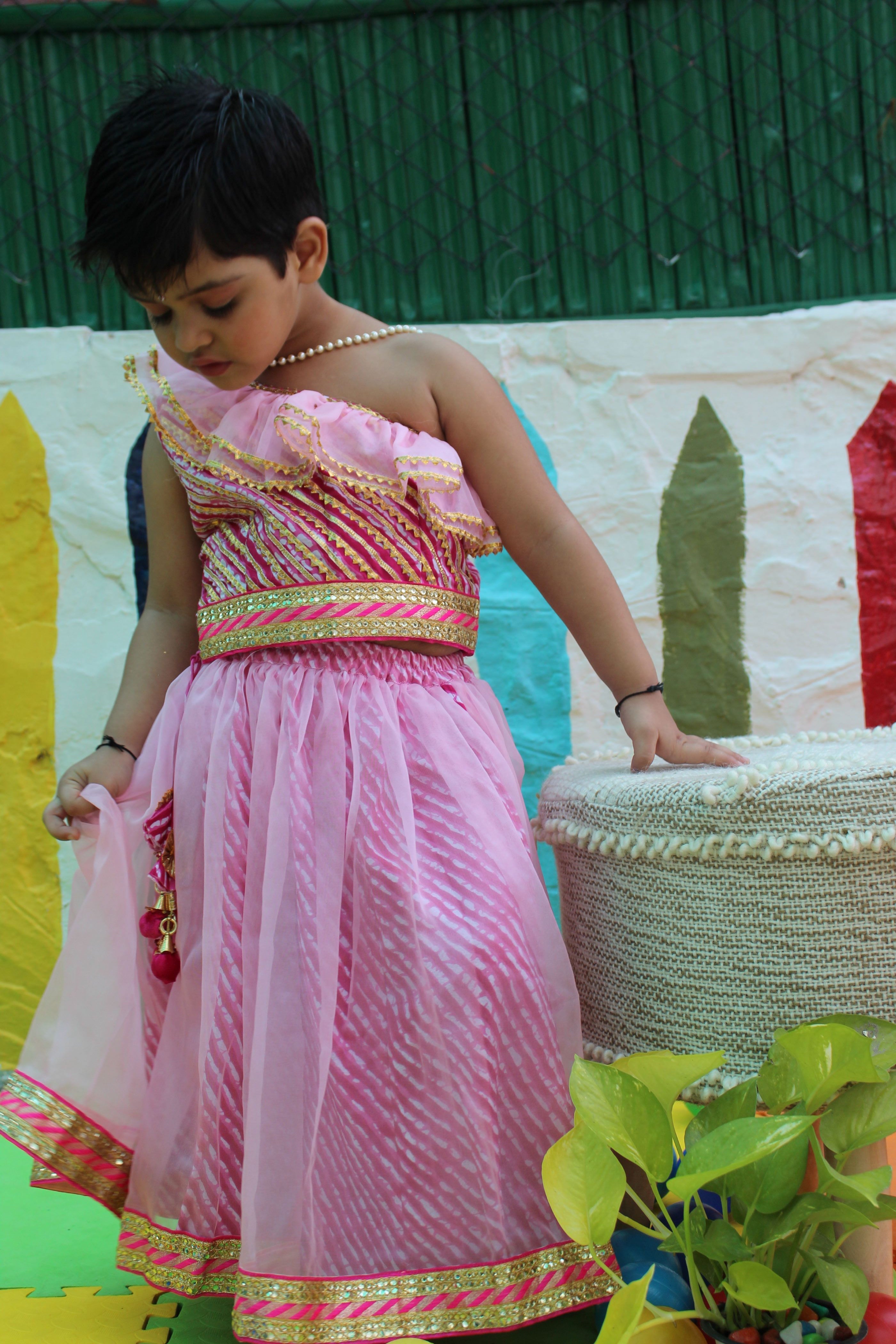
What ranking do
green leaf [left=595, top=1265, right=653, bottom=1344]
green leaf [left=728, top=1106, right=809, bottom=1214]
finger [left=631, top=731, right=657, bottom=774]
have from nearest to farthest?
green leaf [left=595, top=1265, right=653, bottom=1344] → green leaf [left=728, top=1106, right=809, bottom=1214] → finger [left=631, top=731, right=657, bottom=774]

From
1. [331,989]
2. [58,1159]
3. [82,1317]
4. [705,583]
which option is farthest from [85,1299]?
[705,583]

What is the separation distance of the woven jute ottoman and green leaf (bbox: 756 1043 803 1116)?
100 millimetres

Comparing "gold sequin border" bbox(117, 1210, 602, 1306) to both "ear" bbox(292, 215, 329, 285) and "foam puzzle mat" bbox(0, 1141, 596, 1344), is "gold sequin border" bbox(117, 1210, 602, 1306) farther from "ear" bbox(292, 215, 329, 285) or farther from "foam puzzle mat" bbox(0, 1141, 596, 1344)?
"ear" bbox(292, 215, 329, 285)

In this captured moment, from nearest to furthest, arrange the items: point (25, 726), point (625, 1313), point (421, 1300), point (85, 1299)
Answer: point (625, 1313) < point (421, 1300) < point (85, 1299) < point (25, 726)

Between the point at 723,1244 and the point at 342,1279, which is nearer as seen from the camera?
the point at 723,1244

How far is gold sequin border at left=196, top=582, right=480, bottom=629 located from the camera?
1062 mm

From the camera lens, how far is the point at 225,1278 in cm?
97

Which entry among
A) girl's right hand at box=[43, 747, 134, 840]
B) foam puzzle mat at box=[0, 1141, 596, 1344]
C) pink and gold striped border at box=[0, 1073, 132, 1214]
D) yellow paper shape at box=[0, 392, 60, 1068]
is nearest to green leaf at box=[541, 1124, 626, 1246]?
foam puzzle mat at box=[0, 1141, 596, 1344]

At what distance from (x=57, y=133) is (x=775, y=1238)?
1.99 metres

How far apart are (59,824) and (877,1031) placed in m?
0.82

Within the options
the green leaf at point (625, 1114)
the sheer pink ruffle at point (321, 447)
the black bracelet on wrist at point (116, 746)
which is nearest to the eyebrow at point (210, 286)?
the sheer pink ruffle at point (321, 447)

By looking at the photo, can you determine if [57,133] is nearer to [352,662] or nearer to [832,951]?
[352,662]

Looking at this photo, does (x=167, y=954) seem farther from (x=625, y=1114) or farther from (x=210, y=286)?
(x=210, y=286)

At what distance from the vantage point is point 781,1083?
31.5 inches
